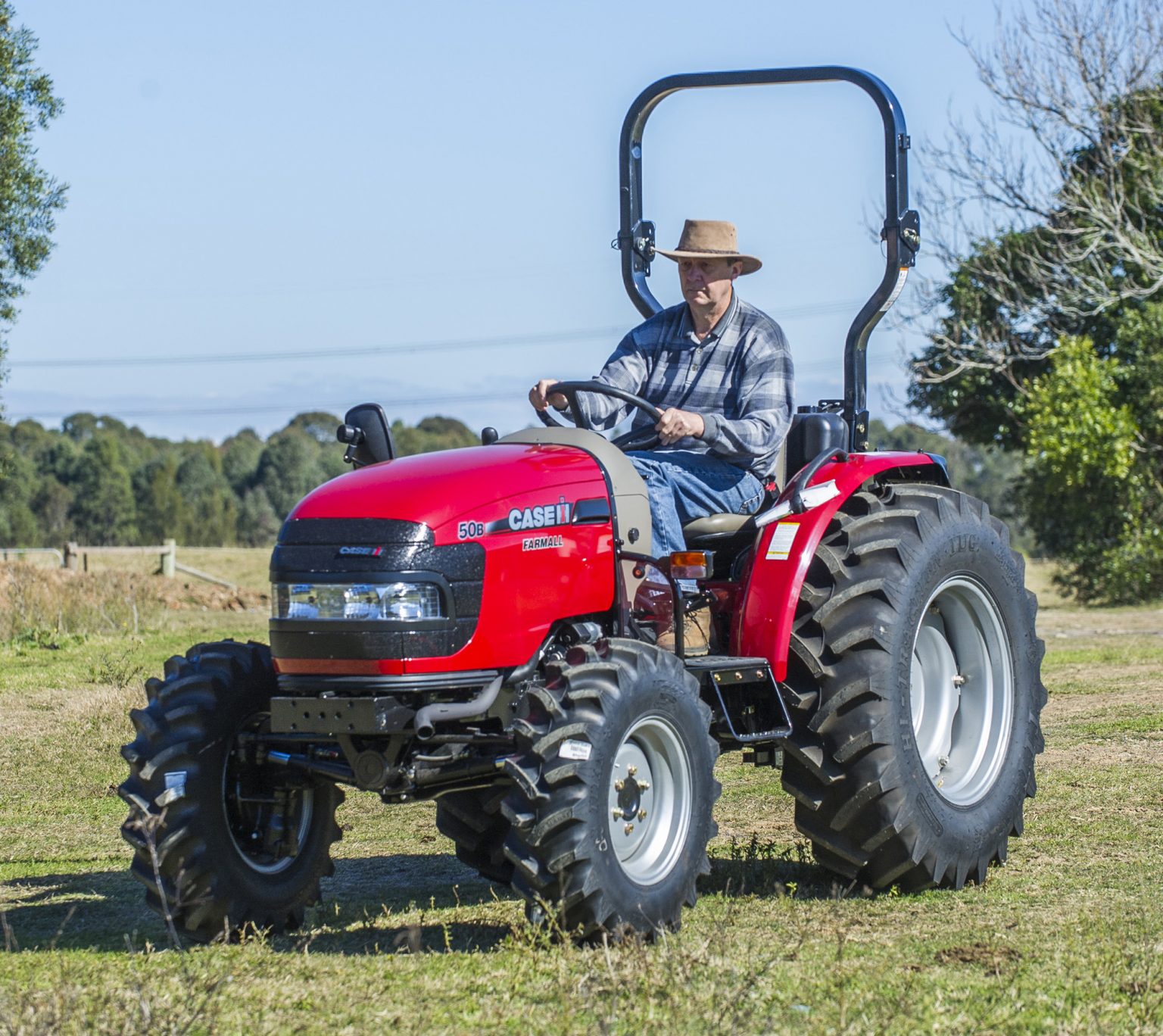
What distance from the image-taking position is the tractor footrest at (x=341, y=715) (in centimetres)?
507

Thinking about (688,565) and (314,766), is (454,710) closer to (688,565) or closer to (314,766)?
(314,766)

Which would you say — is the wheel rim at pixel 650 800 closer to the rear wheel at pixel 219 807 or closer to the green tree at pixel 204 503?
the rear wheel at pixel 219 807

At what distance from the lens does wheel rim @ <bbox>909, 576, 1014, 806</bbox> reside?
6.62 m

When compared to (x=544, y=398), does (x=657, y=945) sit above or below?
below

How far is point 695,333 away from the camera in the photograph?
661 centimetres

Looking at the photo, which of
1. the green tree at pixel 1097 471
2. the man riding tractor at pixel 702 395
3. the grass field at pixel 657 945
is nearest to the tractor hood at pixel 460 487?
the man riding tractor at pixel 702 395

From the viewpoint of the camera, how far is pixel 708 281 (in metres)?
6.57

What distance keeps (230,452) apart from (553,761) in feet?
284

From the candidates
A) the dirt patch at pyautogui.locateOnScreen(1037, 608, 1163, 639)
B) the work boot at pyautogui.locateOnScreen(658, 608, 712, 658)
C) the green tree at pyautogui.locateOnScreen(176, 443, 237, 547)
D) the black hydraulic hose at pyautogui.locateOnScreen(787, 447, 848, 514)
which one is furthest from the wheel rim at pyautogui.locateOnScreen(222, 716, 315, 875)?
the green tree at pyautogui.locateOnScreen(176, 443, 237, 547)

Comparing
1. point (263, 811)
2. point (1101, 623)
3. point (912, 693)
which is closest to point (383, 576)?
point (263, 811)

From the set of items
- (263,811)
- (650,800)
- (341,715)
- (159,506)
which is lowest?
(263,811)

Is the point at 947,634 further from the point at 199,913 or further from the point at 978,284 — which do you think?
the point at 978,284

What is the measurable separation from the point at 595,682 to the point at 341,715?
30.8 inches

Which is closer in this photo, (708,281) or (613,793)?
(613,793)
